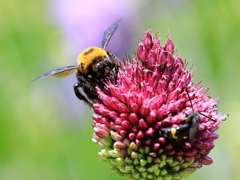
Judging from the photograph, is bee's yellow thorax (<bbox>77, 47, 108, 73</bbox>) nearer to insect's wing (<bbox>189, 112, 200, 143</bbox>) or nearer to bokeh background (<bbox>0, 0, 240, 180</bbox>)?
insect's wing (<bbox>189, 112, 200, 143</bbox>)

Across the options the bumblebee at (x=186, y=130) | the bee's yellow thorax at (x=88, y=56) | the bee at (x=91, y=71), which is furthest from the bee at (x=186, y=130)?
the bee's yellow thorax at (x=88, y=56)

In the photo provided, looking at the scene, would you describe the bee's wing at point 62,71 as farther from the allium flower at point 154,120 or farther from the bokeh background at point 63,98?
the bokeh background at point 63,98

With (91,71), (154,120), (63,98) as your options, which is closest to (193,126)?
(154,120)

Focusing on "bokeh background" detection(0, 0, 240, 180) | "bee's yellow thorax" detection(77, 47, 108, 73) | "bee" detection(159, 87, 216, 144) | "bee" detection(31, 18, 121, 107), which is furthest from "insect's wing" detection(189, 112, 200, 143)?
"bokeh background" detection(0, 0, 240, 180)

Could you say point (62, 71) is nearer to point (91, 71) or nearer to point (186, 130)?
point (91, 71)

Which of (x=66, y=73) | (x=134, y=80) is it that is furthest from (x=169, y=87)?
(x=66, y=73)

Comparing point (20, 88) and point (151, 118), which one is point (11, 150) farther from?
point (151, 118)
